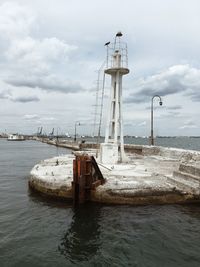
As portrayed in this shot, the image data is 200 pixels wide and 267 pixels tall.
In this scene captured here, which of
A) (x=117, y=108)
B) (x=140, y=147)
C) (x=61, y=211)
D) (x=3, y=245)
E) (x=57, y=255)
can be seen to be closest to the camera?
(x=57, y=255)

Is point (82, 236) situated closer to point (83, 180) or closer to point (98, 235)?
point (98, 235)

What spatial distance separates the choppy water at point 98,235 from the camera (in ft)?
28.4

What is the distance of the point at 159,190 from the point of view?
13609 mm

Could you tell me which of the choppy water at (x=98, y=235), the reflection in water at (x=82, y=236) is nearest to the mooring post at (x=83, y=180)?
the choppy water at (x=98, y=235)

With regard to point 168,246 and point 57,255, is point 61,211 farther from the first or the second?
point 168,246

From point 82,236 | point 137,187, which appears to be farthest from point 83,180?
point 82,236

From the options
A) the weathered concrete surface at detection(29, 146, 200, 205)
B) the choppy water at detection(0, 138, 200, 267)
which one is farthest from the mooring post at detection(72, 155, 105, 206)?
the choppy water at detection(0, 138, 200, 267)

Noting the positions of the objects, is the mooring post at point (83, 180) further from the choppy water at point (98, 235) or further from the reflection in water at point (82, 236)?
the reflection in water at point (82, 236)

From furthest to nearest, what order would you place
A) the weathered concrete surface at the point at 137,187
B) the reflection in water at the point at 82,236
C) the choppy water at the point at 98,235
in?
1. the weathered concrete surface at the point at 137,187
2. the reflection in water at the point at 82,236
3. the choppy water at the point at 98,235

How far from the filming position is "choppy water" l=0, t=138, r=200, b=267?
8.66m

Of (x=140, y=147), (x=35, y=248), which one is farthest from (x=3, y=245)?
(x=140, y=147)

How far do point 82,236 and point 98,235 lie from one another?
0.56m

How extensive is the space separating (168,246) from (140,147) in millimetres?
25886

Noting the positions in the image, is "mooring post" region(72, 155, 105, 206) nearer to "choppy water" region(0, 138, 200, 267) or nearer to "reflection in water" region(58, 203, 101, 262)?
"choppy water" region(0, 138, 200, 267)
